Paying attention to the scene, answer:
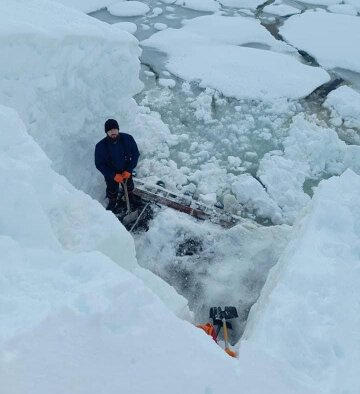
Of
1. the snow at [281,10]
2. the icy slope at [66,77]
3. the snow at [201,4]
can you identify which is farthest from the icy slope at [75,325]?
the snow at [281,10]

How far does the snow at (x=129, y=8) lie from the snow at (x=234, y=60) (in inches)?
58.4

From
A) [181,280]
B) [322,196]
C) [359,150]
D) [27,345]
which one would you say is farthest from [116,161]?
[359,150]

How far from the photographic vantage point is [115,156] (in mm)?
5316

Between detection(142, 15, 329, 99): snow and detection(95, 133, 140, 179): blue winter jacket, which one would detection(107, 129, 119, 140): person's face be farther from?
detection(142, 15, 329, 99): snow

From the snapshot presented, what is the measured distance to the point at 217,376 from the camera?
230 cm

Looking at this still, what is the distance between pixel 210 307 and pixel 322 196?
1687mm

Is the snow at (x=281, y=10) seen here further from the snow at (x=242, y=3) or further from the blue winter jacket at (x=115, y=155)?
the blue winter jacket at (x=115, y=155)

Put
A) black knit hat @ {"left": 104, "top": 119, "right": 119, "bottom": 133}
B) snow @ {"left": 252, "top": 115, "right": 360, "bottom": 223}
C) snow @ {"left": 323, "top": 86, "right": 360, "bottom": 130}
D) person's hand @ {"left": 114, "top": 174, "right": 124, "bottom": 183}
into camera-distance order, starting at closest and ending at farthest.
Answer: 1. black knit hat @ {"left": 104, "top": 119, "right": 119, "bottom": 133}
2. person's hand @ {"left": 114, "top": 174, "right": 124, "bottom": 183}
3. snow @ {"left": 252, "top": 115, "right": 360, "bottom": 223}
4. snow @ {"left": 323, "top": 86, "right": 360, "bottom": 130}

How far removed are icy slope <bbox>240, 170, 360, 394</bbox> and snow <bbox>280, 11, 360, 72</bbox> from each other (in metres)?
7.11

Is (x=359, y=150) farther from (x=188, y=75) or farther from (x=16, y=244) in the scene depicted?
(x=16, y=244)

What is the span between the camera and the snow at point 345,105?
788 cm

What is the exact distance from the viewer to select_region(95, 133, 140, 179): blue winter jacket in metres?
5.23

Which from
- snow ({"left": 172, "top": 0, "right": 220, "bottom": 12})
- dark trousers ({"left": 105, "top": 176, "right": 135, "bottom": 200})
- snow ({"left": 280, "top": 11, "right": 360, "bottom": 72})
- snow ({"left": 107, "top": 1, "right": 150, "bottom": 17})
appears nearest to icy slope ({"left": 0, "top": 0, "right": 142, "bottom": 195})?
dark trousers ({"left": 105, "top": 176, "right": 135, "bottom": 200})

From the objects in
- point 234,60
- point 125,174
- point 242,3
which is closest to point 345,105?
point 234,60
